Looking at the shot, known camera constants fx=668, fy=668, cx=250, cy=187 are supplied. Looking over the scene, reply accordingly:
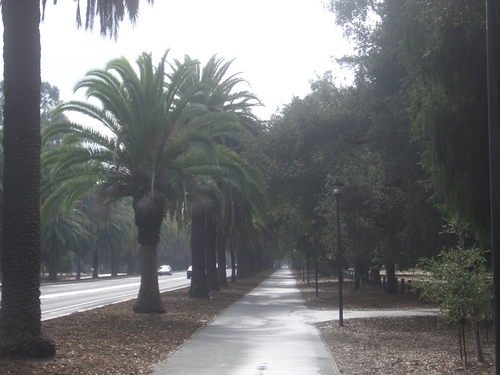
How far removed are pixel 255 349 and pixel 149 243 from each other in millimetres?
9441

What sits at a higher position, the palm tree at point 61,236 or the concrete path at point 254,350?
the palm tree at point 61,236

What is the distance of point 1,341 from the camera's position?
11461 millimetres

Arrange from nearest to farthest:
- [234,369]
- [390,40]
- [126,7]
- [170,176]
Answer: [234,369], [126,7], [390,40], [170,176]

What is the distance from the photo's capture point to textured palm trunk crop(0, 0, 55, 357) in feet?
38.1

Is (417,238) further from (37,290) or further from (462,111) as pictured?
(37,290)

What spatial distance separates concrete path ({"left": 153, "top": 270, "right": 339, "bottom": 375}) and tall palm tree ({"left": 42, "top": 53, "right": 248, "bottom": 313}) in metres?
4.25

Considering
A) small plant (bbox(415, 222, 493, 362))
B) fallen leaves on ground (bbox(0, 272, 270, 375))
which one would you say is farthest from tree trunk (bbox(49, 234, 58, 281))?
small plant (bbox(415, 222, 493, 362))

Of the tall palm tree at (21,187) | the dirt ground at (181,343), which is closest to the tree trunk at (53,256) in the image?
the dirt ground at (181,343)

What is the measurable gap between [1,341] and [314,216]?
960 inches

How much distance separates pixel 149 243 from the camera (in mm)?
22625

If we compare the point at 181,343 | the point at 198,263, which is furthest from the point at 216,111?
the point at 181,343

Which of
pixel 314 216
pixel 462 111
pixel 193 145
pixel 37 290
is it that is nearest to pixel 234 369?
pixel 37 290

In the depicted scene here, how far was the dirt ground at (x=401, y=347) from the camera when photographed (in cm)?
1169

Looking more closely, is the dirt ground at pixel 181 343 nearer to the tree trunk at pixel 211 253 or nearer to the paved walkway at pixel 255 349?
the paved walkway at pixel 255 349
